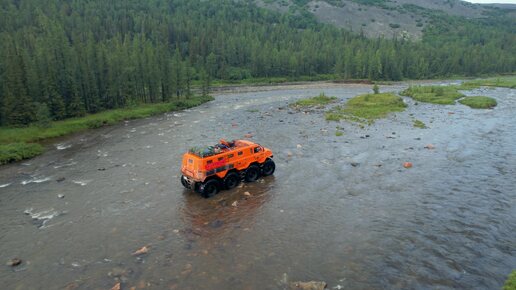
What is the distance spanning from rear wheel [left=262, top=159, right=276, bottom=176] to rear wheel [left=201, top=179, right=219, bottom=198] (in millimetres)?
4973

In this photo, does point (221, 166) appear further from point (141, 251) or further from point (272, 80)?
point (272, 80)

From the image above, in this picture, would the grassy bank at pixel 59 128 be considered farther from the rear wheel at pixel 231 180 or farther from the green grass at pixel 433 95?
the green grass at pixel 433 95

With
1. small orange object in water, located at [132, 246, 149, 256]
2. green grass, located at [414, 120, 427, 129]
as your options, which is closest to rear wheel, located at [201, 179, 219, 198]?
small orange object in water, located at [132, 246, 149, 256]

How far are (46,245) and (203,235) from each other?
358 inches

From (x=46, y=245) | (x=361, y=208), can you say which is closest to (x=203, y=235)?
(x=46, y=245)

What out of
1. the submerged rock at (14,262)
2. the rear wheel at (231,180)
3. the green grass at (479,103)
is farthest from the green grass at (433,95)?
the submerged rock at (14,262)

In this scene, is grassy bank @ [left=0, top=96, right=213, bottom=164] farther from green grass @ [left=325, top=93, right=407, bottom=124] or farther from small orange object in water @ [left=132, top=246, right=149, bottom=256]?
green grass @ [left=325, top=93, right=407, bottom=124]

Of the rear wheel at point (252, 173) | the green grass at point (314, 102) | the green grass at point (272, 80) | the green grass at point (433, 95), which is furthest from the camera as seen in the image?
the green grass at point (272, 80)

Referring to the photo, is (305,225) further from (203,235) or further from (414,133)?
(414,133)

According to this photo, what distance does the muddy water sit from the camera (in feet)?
57.6

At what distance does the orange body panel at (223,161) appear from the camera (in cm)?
2605

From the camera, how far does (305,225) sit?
73.0ft

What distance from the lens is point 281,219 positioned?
912 inches

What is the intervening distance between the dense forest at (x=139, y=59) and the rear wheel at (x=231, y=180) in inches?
1500
